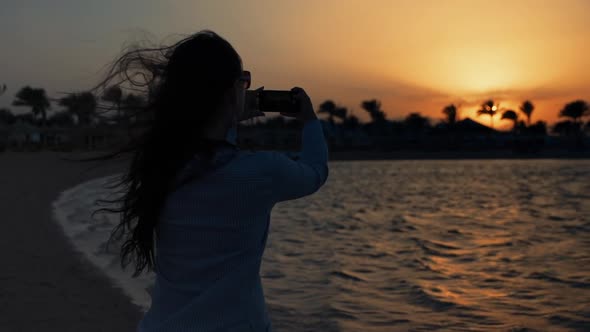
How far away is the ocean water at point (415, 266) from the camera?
5.43m

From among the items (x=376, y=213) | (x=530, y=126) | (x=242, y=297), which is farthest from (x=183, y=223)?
(x=530, y=126)

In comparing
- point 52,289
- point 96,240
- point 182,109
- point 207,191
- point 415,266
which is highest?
point 182,109

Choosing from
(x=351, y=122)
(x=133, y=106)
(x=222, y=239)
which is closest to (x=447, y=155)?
(x=351, y=122)

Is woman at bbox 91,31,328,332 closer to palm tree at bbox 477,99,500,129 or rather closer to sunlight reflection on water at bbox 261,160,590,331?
sunlight reflection on water at bbox 261,160,590,331

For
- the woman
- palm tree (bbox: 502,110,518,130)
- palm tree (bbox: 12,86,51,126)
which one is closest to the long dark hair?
the woman

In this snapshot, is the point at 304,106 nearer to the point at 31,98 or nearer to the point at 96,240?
the point at 96,240

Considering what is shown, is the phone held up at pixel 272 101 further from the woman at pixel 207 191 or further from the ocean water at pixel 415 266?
the ocean water at pixel 415 266

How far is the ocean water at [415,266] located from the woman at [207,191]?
367 cm

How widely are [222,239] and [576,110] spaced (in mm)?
89512

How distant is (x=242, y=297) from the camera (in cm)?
138

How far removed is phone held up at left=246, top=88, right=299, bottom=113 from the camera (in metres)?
1.54

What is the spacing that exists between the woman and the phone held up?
0.45 ft

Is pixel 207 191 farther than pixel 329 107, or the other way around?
pixel 329 107

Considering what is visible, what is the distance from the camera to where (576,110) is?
80625mm
